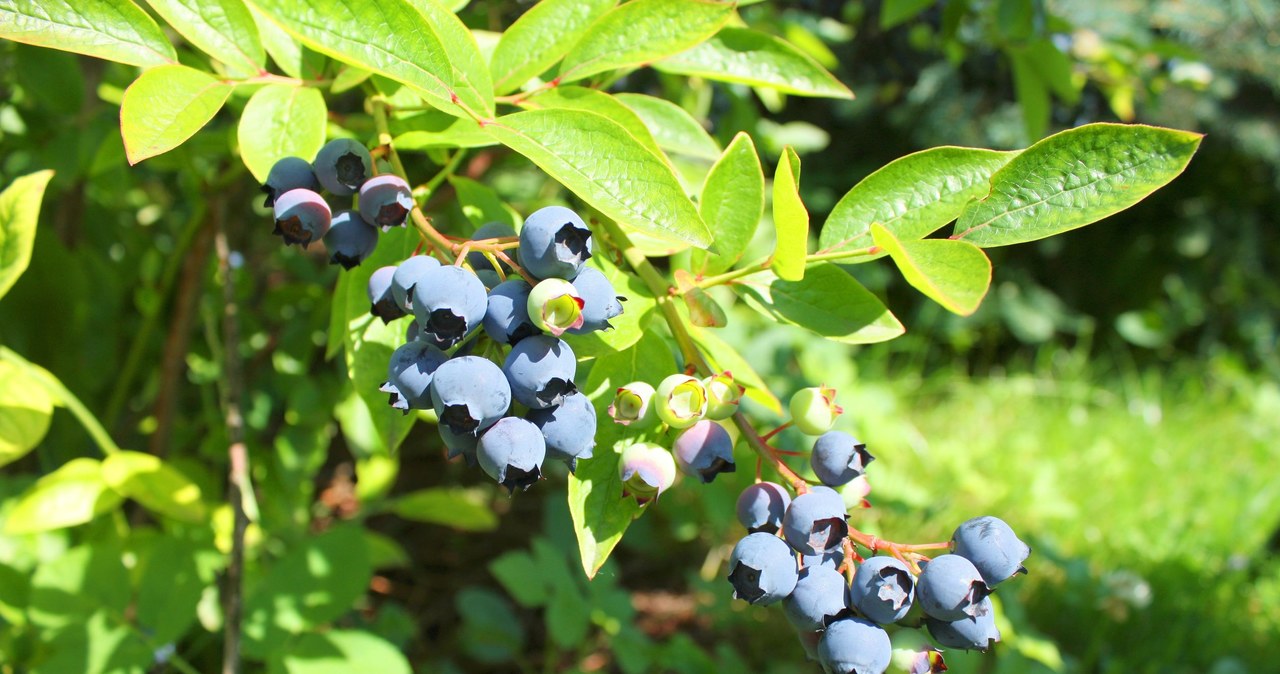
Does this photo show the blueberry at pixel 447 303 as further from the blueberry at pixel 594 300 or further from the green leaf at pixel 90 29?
the green leaf at pixel 90 29

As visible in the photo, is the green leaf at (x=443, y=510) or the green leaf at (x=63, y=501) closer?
A: the green leaf at (x=63, y=501)

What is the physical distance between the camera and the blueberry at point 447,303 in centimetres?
55

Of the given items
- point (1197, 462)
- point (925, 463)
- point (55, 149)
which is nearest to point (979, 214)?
point (55, 149)

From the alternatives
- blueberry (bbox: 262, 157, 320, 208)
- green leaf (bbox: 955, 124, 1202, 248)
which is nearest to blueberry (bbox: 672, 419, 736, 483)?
green leaf (bbox: 955, 124, 1202, 248)

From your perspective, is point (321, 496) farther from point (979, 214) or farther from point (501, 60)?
point (979, 214)

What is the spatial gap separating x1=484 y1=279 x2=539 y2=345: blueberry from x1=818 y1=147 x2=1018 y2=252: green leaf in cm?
25

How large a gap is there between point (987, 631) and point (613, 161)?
402mm

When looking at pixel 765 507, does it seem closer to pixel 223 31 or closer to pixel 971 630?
pixel 971 630

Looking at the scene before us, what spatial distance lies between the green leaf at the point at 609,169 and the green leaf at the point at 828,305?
15cm

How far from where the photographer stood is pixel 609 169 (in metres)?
0.59

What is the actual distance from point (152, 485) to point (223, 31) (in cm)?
67

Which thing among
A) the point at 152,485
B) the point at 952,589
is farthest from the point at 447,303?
the point at 152,485

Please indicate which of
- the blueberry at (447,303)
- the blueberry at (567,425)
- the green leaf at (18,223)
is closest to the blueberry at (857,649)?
the blueberry at (567,425)

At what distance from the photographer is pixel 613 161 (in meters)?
0.59
